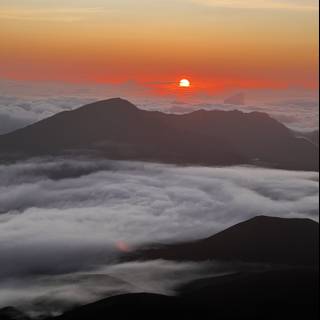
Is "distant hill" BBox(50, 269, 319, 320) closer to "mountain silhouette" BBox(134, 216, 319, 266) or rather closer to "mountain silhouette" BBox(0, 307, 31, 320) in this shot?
"mountain silhouette" BBox(0, 307, 31, 320)

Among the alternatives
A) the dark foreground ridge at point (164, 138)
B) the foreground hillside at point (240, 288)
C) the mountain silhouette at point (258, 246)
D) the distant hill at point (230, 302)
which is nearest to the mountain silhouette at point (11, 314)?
the foreground hillside at point (240, 288)

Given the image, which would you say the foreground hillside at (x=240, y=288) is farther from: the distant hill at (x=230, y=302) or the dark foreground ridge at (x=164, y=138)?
the dark foreground ridge at (x=164, y=138)

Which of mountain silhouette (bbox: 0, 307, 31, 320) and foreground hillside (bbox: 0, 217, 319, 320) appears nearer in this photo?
mountain silhouette (bbox: 0, 307, 31, 320)

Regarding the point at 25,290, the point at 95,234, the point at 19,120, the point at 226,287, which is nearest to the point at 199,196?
the point at 226,287

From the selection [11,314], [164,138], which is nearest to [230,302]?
[11,314]

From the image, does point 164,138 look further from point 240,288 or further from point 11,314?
point 11,314

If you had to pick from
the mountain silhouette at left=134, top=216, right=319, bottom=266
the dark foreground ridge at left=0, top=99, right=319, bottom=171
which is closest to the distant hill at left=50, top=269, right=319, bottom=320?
the mountain silhouette at left=134, top=216, right=319, bottom=266
